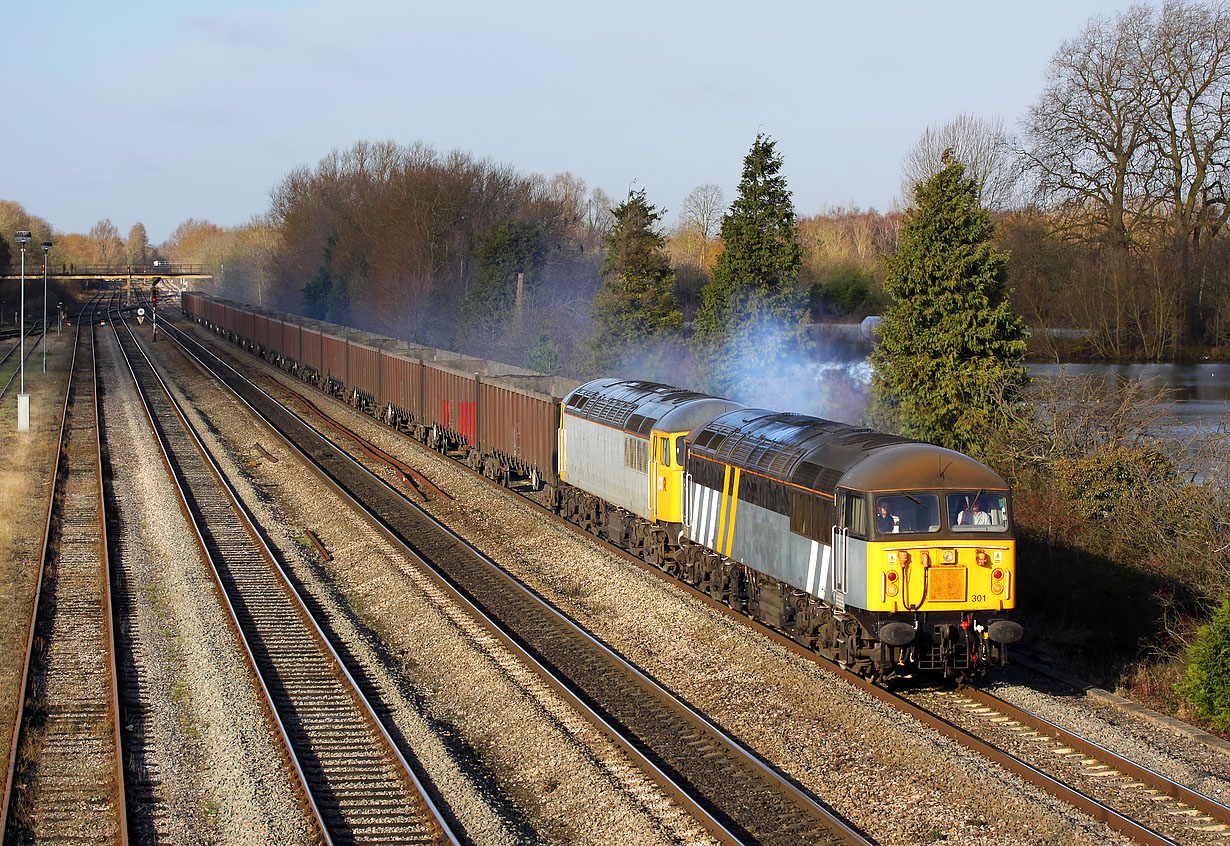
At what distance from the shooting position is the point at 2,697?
498 inches

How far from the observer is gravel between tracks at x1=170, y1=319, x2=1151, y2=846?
9469 mm

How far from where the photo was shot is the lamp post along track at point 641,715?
31.1 ft

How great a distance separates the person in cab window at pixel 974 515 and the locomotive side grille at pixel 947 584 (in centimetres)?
54

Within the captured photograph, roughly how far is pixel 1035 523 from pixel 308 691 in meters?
12.3

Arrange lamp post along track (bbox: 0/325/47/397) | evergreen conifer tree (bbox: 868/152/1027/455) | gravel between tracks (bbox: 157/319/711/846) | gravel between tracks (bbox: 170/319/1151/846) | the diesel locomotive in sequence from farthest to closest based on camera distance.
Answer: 1. lamp post along track (bbox: 0/325/47/397)
2. evergreen conifer tree (bbox: 868/152/1027/455)
3. the diesel locomotive
4. gravel between tracks (bbox: 157/319/711/846)
5. gravel between tracks (bbox: 170/319/1151/846)

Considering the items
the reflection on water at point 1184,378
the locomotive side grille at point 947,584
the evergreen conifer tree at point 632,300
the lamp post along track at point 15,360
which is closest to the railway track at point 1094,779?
the locomotive side grille at point 947,584

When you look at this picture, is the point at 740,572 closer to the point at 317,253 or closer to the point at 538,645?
the point at 538,645

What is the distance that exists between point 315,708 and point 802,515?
629 centimetres

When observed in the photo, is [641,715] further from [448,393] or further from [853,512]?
[448,393]

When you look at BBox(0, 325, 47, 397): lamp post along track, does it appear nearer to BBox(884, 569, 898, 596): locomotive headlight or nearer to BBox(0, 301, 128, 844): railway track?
BBox(0, 301, 128, 844): railway track

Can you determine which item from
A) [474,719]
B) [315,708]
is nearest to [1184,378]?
[474,719]

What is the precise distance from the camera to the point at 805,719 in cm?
1195

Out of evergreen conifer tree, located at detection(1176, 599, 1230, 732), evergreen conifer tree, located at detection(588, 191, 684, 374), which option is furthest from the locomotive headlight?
evergreen conifer tree, located at detection(588, 191, 684, 374)

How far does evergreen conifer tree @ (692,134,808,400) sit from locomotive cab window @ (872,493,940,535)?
2083cm
